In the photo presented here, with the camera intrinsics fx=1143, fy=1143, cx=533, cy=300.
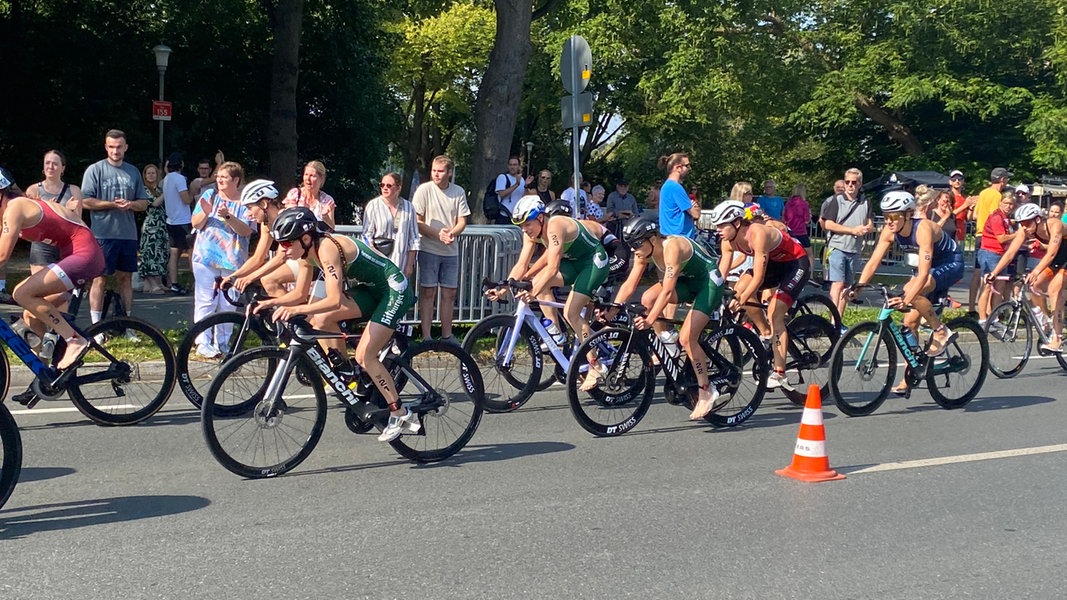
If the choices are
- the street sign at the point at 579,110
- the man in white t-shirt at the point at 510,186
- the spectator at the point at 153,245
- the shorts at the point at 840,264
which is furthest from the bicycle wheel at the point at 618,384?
the spectator at the point at 153,245

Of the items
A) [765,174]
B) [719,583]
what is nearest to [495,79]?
[719,583]

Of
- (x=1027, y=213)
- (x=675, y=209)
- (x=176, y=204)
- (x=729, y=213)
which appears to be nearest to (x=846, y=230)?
(x=1027, y=213)

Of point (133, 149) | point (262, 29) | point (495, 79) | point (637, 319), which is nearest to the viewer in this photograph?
point (637, 319)

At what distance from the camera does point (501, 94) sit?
Answer: 16.0 meters

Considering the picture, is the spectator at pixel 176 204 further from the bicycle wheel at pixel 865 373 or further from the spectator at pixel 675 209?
the bicycle wheel at pixel 865 373

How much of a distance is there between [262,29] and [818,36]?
1920cm

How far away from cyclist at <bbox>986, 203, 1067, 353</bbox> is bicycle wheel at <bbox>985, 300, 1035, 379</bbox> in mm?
306

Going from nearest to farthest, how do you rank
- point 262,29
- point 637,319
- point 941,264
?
point 637,319
point 941,264
point 262,29

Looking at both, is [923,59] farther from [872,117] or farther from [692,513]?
[692,513]

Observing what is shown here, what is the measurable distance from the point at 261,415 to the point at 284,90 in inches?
612

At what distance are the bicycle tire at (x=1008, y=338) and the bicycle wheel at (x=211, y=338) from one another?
7152 millimetres

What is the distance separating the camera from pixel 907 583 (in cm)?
520

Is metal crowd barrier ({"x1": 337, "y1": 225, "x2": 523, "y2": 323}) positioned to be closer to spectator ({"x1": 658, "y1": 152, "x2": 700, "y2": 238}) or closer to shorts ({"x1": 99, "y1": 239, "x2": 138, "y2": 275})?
spectator ({"x1": 658, "y1": 152, "x2": 700, "y2": 238})

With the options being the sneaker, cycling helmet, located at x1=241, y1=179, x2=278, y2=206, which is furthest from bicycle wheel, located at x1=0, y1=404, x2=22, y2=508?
cycling helmet, located at x1=241, y1=179, x2=278, y2=206
